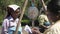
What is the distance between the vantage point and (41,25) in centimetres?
731

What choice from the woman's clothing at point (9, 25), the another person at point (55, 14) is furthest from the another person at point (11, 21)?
the another person at point (55, 14)

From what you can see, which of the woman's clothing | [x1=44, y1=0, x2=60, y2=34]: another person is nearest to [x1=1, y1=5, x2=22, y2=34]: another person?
the woman's clothing

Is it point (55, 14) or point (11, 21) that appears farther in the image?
point (11, 21)

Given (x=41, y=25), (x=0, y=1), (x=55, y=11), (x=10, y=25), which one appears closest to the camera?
(x=55, y=11)

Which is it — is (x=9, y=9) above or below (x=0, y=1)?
above

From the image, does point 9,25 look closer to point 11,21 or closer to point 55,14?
point 11,21

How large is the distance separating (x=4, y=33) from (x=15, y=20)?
1.07ft

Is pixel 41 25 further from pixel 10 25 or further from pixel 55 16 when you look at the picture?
pixel 55 16

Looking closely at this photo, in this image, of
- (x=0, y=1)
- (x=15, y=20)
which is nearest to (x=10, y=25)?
(x=15, y=20)

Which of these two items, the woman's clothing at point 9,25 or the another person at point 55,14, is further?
the woman's clothing at point 9,25

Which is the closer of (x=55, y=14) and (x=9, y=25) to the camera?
(x=55, y=14)

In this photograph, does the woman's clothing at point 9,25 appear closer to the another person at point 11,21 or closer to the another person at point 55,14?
the another person at point 11,21

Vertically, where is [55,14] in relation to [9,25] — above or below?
above

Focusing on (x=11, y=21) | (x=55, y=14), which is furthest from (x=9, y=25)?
(x=55, y=14)
